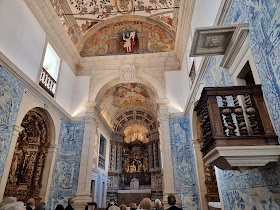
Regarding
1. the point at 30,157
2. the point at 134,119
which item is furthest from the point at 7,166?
the point at 134,119

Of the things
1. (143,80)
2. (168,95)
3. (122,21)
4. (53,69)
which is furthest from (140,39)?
(53,69)

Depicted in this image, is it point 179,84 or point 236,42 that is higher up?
point 179,84

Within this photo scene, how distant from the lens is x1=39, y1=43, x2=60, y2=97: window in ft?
27.3

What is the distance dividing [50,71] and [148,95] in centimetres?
737

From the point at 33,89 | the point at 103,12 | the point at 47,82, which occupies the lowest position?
the point at 33,89

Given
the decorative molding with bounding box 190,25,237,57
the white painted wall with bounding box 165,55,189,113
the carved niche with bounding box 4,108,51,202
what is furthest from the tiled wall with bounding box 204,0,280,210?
the carved niche with bounding box 4,108,51,202

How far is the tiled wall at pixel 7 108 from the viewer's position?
5.65m

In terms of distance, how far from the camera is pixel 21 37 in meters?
6.64

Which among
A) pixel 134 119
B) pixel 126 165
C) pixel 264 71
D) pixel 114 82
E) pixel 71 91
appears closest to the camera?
pixel 264 71

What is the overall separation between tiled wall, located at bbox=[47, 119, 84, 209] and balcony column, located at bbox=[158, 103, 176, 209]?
3.90 m

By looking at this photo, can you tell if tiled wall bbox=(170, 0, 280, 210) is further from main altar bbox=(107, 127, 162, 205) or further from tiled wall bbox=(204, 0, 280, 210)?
Answer: main altar bbox=(107, 127, 162, 205)

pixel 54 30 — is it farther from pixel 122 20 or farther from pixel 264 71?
pixel 264 71

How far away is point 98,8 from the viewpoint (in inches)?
430

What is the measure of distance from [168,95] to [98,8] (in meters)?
6.14
